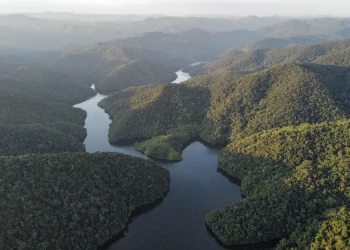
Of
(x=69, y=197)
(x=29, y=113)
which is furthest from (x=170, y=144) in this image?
(x=29, y=113)

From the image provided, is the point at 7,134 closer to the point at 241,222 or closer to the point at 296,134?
the point at 241,222

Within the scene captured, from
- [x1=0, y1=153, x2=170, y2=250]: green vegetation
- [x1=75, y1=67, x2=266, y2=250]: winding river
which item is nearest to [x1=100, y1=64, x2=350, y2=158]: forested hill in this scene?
[x1=75, y1=67, x2=266, y2=250]: winding river

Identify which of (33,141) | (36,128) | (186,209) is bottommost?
(186,209)

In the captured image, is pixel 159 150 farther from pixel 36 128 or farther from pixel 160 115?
pixel 36 128

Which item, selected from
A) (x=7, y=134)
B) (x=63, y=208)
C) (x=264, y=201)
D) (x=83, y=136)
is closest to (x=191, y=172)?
(x=264, y=201)

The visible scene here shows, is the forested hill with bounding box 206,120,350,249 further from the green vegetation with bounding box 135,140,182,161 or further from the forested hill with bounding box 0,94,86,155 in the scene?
the forested hill with bounding box 0,94,86,155

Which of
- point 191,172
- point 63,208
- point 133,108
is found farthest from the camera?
point 133,108
